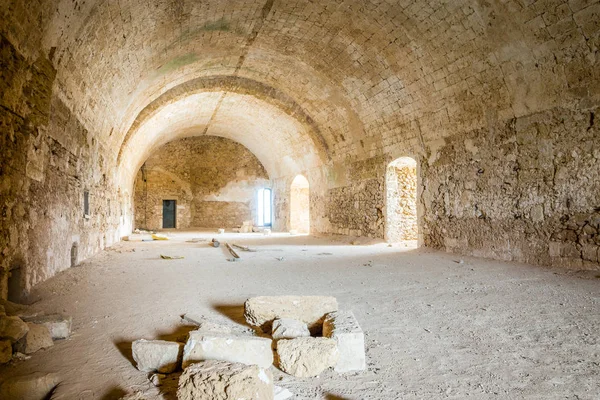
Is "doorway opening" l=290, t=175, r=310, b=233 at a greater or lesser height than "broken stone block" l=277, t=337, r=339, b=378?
greater

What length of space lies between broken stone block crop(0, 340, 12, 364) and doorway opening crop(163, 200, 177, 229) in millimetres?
19573

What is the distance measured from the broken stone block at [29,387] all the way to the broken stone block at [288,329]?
4.25ft

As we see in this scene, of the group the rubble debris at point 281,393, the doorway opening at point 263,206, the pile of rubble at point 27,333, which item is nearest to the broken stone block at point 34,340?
the pile of rubble at point 27,333

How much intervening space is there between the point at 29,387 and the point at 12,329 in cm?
60

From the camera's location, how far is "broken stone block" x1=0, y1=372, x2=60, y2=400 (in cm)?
196

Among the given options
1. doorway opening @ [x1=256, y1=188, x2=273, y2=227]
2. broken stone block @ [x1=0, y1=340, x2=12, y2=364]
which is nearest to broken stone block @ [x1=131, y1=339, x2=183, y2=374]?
broken stone block @ [x1=0, y1=340, x2=12, y2=364]

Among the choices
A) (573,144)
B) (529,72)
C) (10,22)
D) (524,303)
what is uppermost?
(529,72)

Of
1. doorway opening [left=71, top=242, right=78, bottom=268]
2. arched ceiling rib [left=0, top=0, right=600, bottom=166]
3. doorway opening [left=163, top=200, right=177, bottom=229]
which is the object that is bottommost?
doorway opening [left=71, top=242, right=78, bottom=268]

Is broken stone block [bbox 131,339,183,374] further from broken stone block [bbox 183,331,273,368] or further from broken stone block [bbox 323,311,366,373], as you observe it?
broken stone block [bbox 323,311,366,373]

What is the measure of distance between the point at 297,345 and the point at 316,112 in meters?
10.1

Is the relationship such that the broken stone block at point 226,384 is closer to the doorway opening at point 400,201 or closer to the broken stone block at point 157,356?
the broken stone block at point 157,356

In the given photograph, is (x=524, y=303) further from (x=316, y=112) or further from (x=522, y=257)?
(x=316, y=112)

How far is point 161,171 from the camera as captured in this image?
19.8 m

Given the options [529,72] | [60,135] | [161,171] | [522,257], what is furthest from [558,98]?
[161,171]
